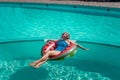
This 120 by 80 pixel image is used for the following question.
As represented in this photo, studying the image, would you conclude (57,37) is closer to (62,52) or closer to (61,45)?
(61,45)

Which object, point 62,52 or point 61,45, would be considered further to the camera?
point 61,45

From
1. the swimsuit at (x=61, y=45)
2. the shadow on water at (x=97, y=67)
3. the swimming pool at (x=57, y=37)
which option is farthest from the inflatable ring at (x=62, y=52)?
the shadow on water at (x=97, y=67)

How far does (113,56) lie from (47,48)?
9.78 feet

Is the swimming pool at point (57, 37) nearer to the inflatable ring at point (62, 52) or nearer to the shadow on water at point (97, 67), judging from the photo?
the shadow on water at point (97, 67)

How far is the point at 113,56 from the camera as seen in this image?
935cm

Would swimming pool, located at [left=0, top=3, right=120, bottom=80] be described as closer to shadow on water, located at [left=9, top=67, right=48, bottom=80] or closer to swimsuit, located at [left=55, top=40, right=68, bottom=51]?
shadow on water, located at [left=9, top=67, right=48, bottom=80]

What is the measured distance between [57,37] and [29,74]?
4007 millimetres

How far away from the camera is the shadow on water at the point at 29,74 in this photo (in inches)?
307

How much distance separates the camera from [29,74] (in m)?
8.00

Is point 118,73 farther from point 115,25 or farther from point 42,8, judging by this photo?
point 42,8

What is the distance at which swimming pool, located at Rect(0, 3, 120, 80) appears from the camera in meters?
8.16

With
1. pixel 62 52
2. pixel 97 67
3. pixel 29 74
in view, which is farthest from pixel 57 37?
pixel 62 52

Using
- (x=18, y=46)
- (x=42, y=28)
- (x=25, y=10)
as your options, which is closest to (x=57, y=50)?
(x=18, y=46)

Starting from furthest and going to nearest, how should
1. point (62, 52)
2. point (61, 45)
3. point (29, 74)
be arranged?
point (29, 74)
point (61, 45)
point (62, 52)
